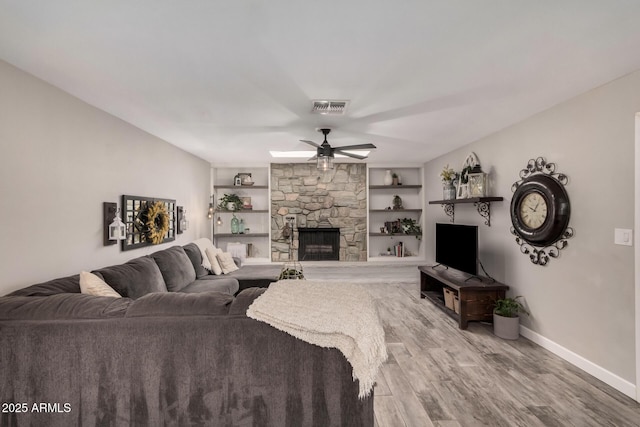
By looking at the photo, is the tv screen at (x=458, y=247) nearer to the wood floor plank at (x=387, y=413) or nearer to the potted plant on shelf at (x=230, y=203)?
the wood floor plank at (x=387, y=413)

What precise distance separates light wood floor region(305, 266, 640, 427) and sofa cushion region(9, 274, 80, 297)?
2.40 meters

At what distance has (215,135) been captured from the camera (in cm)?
402

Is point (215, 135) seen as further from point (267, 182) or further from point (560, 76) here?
point (560, 76)

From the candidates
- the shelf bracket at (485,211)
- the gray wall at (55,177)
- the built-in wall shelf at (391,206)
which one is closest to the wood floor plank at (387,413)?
the gray wall at (55,177)

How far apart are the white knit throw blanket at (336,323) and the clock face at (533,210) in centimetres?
249

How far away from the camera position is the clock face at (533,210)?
307 centimetres

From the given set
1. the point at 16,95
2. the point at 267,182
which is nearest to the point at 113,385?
the point at 16,95

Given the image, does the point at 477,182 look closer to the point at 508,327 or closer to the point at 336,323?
the point at 508,327

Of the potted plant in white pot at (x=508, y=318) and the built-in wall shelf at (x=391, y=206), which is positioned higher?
the built-in wall shelf at (x=391, y=206)

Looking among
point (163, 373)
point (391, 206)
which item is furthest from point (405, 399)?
point (391, 206)

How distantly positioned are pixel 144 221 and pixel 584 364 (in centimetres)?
477

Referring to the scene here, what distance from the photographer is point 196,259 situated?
439 centimetres

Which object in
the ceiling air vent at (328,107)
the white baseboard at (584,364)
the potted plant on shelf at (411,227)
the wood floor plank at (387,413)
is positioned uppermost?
the ceiling air vent at (328,107)

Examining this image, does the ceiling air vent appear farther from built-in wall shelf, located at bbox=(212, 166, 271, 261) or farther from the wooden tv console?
built-in wall shelf, located at bbox=(212, 166, 271, 261)
